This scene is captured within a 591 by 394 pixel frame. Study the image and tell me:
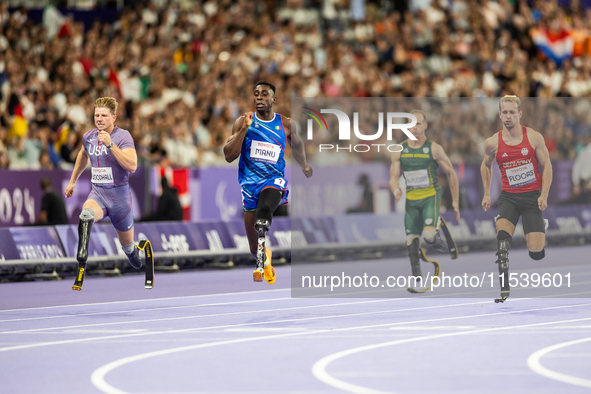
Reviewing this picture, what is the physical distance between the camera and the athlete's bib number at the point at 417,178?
14.5 m

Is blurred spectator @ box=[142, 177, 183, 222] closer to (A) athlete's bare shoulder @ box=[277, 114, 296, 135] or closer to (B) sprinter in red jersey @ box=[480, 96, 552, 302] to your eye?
(A) athlete's bare shoulder @ box=[277, 114, 296, 135]

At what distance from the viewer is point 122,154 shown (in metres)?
12.4

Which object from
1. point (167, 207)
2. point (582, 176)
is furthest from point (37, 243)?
point (582, 176)

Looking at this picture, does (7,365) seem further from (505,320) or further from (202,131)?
(202,131)

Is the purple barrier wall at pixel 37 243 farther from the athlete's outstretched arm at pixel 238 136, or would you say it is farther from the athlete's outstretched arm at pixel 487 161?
the athlete's outstretched arm at pixel 487 161

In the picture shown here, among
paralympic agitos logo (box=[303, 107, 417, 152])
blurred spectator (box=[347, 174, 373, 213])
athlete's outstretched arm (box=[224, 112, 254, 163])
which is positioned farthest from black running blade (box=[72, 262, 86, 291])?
blurred spectator (box=[347, 174, 373, 213])

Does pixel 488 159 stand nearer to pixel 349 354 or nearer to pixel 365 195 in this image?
pixel 349 354

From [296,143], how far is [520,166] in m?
2.78

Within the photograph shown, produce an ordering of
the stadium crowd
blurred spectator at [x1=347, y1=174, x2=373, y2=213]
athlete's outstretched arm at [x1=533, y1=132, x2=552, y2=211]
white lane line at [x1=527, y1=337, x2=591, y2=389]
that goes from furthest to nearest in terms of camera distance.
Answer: the stadium crowd < blurred spectator at [x1=347, y1=174, x2=373, y2=213] < athlete's outstretched arm at [x1=533, y1=132, x2=552, y2=211] < white lane line at [x1=527, y1=337, x2=591, y2=389]

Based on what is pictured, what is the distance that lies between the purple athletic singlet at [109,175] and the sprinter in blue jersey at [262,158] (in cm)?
134

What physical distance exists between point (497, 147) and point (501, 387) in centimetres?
638

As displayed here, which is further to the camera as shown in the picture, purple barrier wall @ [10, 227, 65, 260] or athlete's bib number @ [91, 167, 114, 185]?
purple barrier wall @ [10, 227, 65, 260]

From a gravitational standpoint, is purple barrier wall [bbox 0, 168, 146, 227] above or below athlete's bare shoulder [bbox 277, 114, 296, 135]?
below

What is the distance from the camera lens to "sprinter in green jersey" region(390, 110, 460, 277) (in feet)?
47.6
